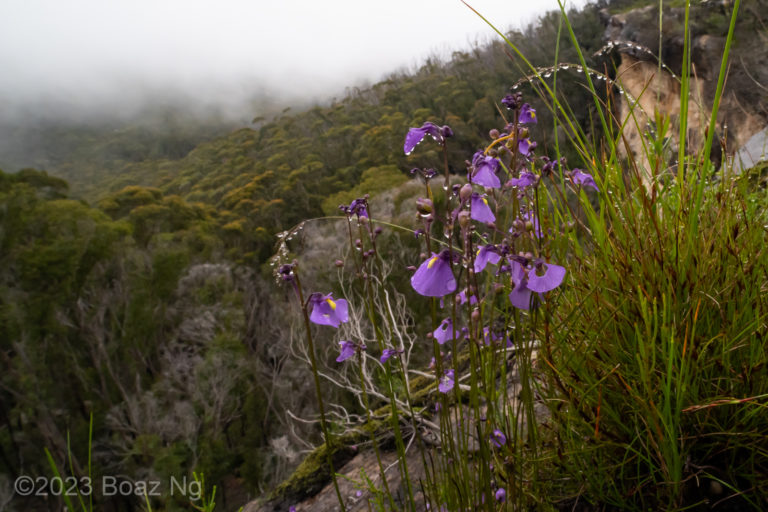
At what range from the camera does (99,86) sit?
74062 mm

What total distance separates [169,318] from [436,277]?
54.0ft

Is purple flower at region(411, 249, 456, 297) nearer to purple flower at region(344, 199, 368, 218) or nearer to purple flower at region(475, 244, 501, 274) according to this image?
purple flower at region(475, 244, 501, 274)

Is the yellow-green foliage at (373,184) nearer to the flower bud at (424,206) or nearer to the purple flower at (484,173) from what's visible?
the purple flower at (484,173)

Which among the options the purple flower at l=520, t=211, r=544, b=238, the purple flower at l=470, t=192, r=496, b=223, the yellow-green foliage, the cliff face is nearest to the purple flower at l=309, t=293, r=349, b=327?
the purple flower at l=470, t=192, r=496, b=223

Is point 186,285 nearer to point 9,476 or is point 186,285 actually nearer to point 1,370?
point 1,370

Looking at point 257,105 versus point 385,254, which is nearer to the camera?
point 385,254

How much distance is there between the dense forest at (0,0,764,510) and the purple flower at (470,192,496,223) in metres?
10.6

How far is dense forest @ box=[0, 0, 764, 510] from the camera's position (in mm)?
12008

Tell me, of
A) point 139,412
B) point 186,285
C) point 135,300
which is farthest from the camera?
point 186,285

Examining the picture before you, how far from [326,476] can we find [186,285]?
14.8 meters

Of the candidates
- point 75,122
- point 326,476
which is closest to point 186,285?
point 326,476

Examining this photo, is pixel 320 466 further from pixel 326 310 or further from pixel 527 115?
pixel 527 115

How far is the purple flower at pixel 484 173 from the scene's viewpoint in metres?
0.88

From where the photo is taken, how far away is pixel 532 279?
76cm
